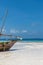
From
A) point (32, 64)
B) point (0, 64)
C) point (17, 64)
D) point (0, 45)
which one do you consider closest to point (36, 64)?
point (32, 64)

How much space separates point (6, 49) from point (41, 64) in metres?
12.4

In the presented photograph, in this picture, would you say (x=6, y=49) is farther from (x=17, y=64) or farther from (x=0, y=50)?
(x=17, y=64)

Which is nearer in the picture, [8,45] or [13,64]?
[13,64]

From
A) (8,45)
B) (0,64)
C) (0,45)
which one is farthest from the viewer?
(8,45)

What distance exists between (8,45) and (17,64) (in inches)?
484

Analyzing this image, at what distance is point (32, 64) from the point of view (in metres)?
11.5

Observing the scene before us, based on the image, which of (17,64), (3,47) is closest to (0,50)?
(3,47)

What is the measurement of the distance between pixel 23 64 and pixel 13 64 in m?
0.63

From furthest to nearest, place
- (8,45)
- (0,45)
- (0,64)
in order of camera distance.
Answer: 1. (8,45)
2. (0,45)
3. (0,64)

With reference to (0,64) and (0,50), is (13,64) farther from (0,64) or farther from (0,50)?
(0,50)

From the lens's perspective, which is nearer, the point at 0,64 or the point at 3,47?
the point at 0,64

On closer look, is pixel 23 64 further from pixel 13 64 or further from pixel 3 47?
pixel 3 47

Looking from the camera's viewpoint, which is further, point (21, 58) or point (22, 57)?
point (22, 57)

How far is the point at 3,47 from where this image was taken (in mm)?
22578
